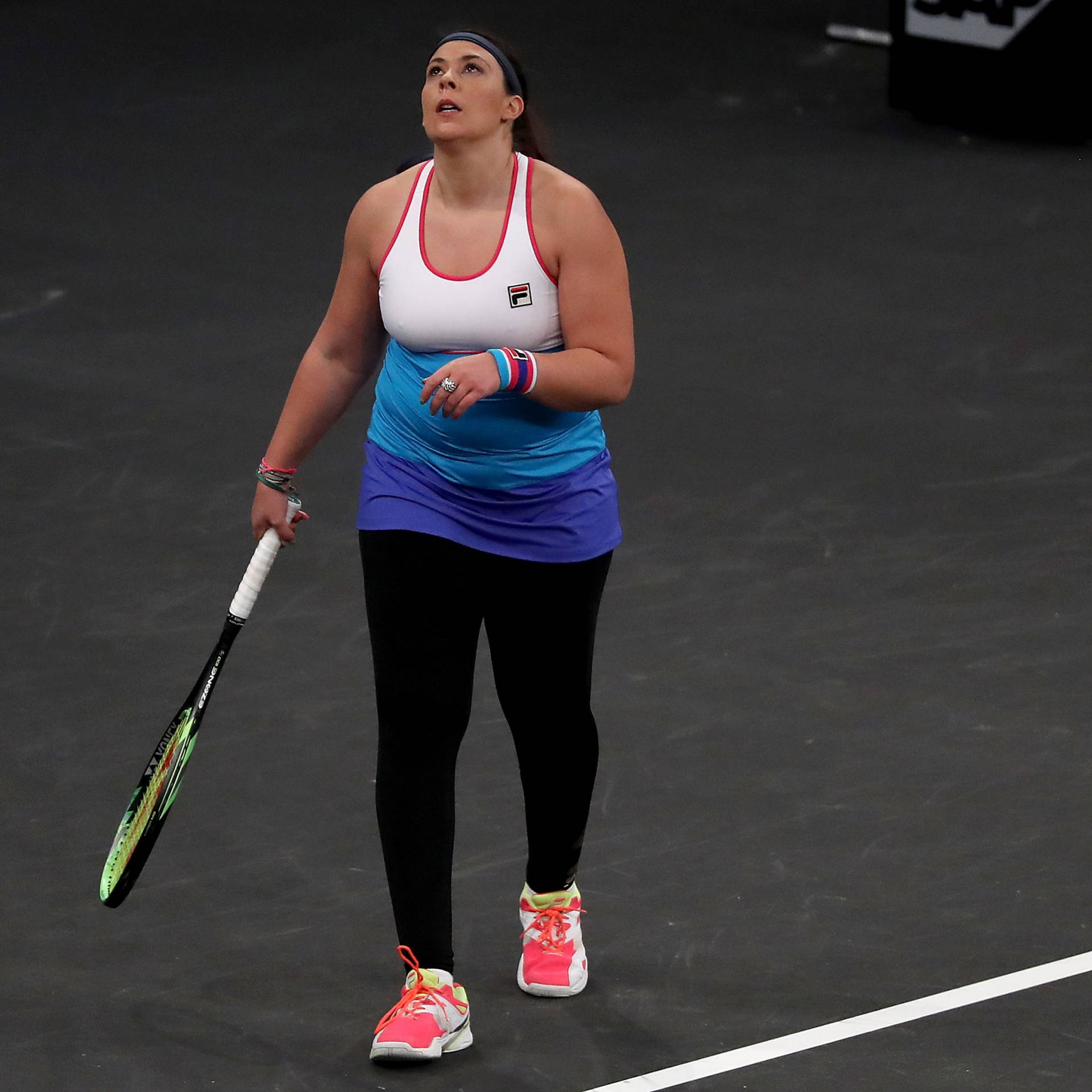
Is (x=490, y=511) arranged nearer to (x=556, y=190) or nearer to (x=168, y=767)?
(x=556, y=190)

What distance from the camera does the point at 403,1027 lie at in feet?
12.8

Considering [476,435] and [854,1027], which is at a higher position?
[476,435]

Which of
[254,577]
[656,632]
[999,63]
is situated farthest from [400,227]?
[999,63]

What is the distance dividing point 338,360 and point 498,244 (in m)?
0.44

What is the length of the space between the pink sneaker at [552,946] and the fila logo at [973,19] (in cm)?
780

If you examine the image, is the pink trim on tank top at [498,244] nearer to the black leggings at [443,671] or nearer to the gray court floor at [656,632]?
the black leggings at [443,671]

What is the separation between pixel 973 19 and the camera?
1112cm

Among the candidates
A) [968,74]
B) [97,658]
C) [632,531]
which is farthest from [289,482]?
[968,74]

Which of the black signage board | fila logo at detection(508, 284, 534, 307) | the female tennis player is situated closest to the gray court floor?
the black signage board

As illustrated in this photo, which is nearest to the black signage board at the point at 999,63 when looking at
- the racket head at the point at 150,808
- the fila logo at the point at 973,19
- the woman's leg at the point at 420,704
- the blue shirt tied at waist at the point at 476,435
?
the fila logo at the point at 973,19

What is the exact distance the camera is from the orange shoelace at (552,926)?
4191 mm

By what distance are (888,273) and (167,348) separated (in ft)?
9.87

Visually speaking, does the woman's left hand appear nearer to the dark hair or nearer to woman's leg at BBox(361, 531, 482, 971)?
woman's leg at BBox(361, 531, 482, 971)

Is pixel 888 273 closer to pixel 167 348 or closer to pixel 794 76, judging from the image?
pixel 167 348
